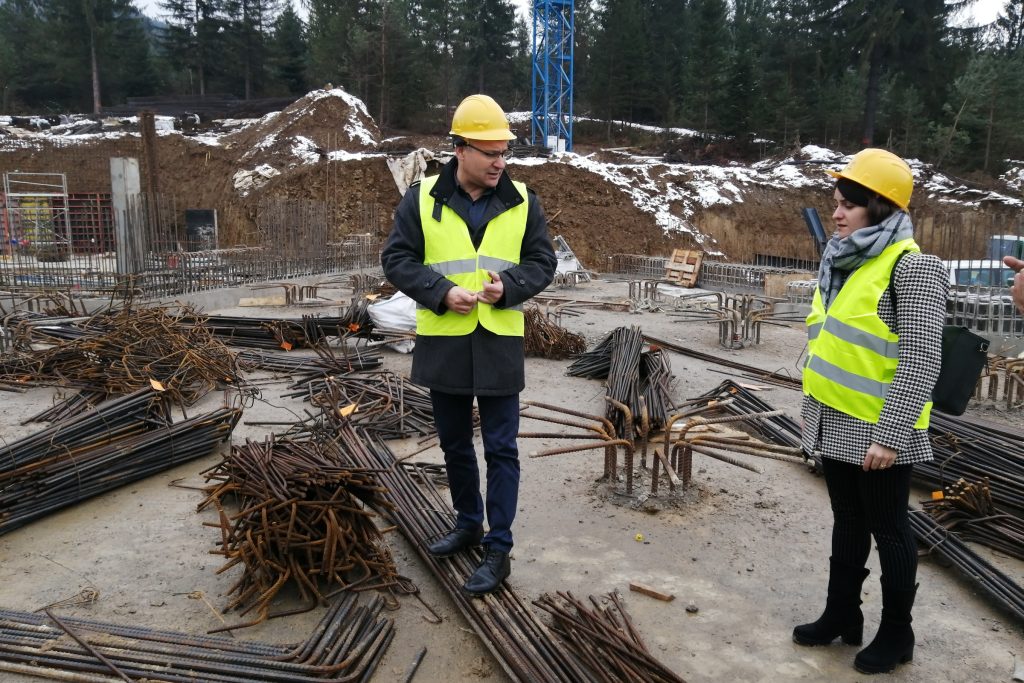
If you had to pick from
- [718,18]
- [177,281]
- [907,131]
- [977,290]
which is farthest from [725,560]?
[718,18]

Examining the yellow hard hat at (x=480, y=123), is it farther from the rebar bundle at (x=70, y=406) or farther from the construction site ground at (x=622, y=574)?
the rebar bundle at (x=70, y=406)

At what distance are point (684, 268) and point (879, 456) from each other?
18.6 meters

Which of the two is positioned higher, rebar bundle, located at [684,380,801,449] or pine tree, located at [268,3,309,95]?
pine tree, located at [268,3,309,95]

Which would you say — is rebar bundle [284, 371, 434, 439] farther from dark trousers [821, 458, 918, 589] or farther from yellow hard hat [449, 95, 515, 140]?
dark trousers [821, 458, 918, 589]

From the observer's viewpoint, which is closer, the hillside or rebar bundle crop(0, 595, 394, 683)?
rebar bundle crop(0, 595, 394, 683)

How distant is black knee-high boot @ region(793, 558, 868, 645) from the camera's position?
2.88 metres

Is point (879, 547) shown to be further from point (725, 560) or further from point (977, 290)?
point (977, 290)

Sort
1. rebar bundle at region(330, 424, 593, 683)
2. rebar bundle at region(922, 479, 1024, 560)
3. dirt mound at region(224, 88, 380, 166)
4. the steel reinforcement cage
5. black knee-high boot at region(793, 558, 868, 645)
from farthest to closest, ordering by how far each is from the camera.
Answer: dirt mound at region(224, 88, 380, 166) < the steel reinforcement cage < rebar bundle at region(922, 479, 1024, 560) < black knee-high boot at region(793, 558, 868, 645) < rebar bundle at region(330, 424, 593, 683)

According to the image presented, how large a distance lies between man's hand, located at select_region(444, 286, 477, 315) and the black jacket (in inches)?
2.1

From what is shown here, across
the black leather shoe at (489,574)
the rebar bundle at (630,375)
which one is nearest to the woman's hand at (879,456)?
the black leather shoe at (489,574)

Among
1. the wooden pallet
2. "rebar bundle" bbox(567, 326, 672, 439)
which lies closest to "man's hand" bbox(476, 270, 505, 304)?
"rebar bundle" bbox(567, 326, 672, 439)

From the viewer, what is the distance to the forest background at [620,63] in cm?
3166

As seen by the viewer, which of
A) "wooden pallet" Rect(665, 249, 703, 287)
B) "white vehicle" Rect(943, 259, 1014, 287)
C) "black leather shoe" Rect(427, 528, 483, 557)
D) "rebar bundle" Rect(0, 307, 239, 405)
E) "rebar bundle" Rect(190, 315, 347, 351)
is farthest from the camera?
"wooden pallet" Rect(665, 249, 703, 287)

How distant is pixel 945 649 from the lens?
9.96 feet
